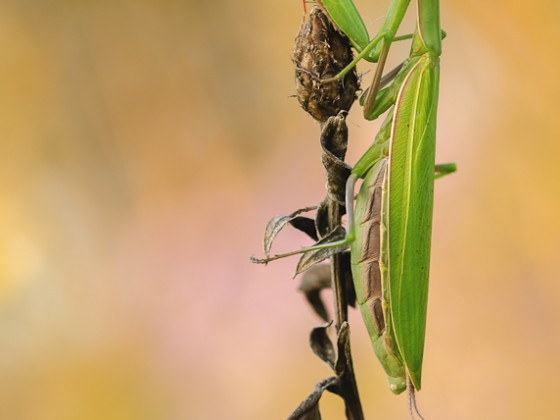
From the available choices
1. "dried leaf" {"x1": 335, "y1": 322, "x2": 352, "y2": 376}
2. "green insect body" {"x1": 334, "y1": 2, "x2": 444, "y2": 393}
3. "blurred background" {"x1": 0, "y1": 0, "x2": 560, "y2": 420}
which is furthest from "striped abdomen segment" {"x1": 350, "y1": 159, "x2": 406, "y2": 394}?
"blurred background" {"x1": 0, "y1": 0, "x2": 560, "y2": 420}

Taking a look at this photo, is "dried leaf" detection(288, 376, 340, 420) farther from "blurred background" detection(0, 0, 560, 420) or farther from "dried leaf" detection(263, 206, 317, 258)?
→ "blurred background" detection(0, 0, 560, 420)

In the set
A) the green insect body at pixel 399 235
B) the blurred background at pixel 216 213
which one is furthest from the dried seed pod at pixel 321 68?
the blurred background at pixel 216 213

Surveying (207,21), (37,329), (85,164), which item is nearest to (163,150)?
(85,164)

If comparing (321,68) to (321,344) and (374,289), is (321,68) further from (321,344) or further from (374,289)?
(321,344)

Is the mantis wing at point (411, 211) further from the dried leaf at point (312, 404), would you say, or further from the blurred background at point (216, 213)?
the blurred background at point (216, 213)

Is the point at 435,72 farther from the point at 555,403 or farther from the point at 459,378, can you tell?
the point at 555,403
